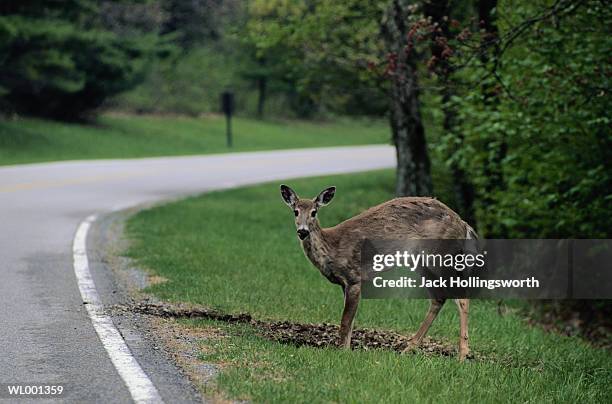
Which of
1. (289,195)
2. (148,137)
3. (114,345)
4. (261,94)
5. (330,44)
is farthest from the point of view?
(261,94)

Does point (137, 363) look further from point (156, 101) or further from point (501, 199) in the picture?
point (156, 101)

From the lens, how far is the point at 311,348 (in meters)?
7.94

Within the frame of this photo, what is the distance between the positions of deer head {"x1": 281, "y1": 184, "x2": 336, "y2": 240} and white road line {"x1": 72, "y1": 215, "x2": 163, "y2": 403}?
174cm

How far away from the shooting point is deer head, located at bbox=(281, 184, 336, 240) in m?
7.80

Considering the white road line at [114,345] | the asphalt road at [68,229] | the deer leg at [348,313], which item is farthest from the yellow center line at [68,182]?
the deer leg at [348,313]

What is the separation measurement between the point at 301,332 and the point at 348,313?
115 centimetres

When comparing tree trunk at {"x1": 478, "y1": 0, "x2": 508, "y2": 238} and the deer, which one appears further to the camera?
tree trunk at {"x1": 478, "y1": 0, "x2": 508, "y2": 238}

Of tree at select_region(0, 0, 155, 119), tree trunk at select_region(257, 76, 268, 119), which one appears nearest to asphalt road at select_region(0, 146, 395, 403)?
tree at select_region(0, 0, 155, 119)

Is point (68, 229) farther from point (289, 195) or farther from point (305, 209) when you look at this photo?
point (305, 209)

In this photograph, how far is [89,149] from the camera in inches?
1492

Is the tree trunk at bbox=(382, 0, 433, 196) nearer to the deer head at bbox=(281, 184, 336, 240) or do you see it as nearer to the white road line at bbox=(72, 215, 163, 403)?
the white road line at bbox=(72, 215, 163, 403)

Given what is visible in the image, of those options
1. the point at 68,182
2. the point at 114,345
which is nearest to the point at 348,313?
the point at 114,345

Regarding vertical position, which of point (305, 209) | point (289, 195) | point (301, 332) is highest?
point (289, 195)

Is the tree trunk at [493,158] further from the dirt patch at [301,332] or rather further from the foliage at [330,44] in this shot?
the dirt patch at [301,332]
